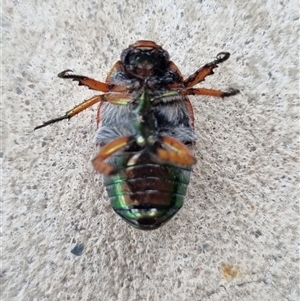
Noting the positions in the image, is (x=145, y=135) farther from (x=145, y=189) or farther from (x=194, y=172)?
(x=194, y=172)

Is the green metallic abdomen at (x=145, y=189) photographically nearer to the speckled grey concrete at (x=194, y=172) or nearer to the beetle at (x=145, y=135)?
the beetle at (x=145, y=135)

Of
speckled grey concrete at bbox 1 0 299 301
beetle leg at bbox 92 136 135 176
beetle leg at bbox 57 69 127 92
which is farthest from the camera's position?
speckled grey concrete at bbox 1 0 299 301

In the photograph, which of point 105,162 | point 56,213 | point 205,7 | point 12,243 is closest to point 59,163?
point 56,213

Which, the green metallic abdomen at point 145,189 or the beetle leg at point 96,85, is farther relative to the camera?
the beetle leg at point 96,85

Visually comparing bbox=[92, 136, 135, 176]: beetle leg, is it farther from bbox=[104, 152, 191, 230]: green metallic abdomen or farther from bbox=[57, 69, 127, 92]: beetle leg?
bbox=[57, 69, 127, 92]: beetle leg

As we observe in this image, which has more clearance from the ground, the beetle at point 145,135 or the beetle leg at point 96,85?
the beetle leg at point 96,85

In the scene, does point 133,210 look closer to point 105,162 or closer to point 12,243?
point 105,162

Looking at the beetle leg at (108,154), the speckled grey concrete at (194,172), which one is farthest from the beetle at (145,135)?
the speckled grey concrete at (194,172)

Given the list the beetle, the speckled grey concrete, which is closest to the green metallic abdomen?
the beetle
